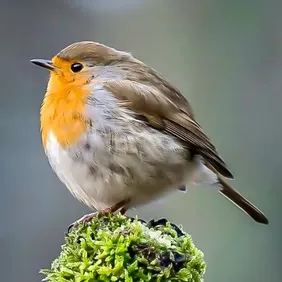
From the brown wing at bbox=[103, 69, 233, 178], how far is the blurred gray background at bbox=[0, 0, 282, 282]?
1232mm

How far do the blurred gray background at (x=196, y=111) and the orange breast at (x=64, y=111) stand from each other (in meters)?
1.38

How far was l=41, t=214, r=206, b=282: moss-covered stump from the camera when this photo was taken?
1.42 meters

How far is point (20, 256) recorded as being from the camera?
3500 millimetres

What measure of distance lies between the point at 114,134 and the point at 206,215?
5.34ft

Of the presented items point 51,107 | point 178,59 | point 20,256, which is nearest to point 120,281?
point 51,107

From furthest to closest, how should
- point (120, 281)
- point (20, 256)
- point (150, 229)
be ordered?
point (20, 256) < point (150, 229) < point (120, 281)

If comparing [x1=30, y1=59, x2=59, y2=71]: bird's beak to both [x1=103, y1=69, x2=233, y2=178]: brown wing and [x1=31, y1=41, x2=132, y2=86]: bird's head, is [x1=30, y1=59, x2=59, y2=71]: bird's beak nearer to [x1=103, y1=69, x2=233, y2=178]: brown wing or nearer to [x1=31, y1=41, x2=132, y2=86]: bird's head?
[x1=31, y1=41, x2=132, y2=86]: bird's head

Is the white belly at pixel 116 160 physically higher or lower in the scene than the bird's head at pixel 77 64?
lower

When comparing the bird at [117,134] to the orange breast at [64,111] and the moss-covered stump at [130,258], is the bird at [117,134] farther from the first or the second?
the moss-covered stump at [130,258]

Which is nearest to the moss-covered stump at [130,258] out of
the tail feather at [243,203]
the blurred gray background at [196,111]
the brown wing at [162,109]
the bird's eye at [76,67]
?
the brown wing at [162,109]

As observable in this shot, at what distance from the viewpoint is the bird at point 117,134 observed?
203 centimetres

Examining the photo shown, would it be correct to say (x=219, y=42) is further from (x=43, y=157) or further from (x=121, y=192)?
(x=121, y=192)

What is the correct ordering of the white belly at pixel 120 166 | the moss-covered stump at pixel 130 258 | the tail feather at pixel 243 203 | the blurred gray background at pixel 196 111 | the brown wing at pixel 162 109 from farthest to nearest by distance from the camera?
the blurred gray background at pixel 196 111
the tail feather at pixel 243 203
the brown wing at pixel 162 109
the white belly at pixel 120 166
the moss-covered stump at pixel 130 258

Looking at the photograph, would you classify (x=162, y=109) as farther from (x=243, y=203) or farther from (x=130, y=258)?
(x=130, y=258)
